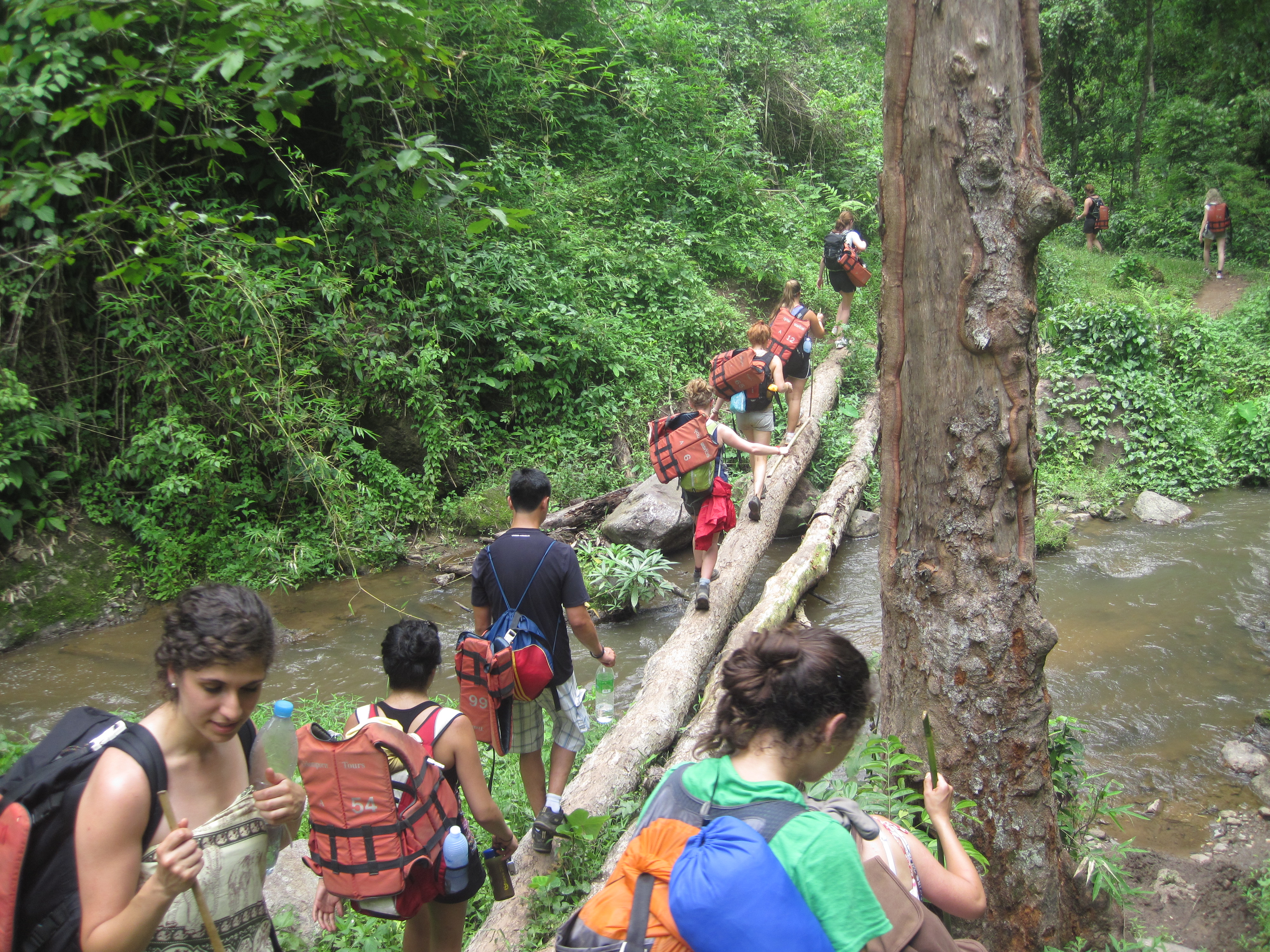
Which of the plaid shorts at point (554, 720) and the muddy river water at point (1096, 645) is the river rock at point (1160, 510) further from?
the plaid shorts at point (554, 720)

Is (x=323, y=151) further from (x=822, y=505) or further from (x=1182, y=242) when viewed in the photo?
(x=1182, y=242)

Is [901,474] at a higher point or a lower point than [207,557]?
higher

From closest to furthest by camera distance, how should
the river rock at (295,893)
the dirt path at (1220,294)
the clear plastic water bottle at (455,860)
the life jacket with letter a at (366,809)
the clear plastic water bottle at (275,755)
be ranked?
the clear plastic water bottle at (275,755), the life jacket with letter a at (366,809), the clear plastic water bottle at (455,860), the river rock at (295,893), the dirt path at (1220,294)

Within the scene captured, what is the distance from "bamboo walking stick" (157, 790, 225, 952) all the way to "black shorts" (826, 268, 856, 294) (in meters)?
10.8

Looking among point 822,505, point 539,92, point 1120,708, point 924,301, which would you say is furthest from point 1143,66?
point 924,301

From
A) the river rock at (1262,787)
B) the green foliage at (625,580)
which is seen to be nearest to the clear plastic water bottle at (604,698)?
the green foliage at (625,580)

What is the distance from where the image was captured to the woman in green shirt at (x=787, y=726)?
1.59m

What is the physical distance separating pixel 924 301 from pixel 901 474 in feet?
2.10

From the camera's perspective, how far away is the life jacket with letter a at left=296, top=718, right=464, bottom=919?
2.39 m

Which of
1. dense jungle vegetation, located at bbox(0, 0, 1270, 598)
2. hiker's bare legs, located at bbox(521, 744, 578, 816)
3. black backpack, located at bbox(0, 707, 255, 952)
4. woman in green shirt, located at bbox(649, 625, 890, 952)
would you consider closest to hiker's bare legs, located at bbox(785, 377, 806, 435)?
dense jungle vegetation, located at bbox(0, 0, 1270, 598)

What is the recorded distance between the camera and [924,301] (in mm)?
2799

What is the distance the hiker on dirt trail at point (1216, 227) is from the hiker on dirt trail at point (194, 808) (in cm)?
1904

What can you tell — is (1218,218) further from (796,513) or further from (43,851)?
(43,851)

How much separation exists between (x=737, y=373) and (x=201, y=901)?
6.10 metres
